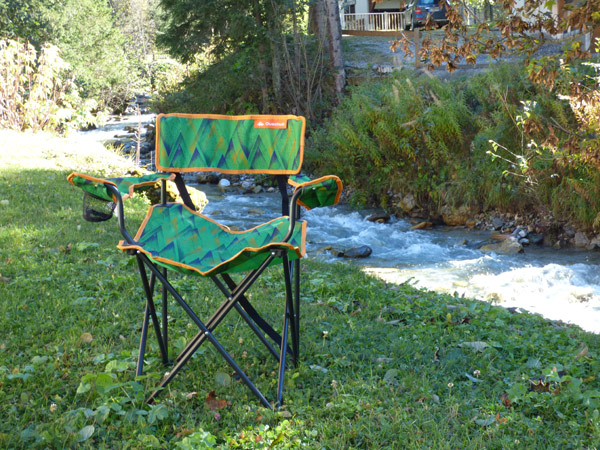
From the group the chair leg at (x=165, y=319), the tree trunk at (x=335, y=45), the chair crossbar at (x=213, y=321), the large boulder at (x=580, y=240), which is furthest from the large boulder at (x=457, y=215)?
→ the chair leg at (x=165, y=319)

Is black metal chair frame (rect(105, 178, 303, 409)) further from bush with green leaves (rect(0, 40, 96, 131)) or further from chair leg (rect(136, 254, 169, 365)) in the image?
bush with green leaves (rect(0, 40, 96, 131))

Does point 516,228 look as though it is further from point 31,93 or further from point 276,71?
point 31,93

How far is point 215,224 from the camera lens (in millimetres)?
2975

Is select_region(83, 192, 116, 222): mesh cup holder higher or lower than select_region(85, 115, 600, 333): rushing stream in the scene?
higher

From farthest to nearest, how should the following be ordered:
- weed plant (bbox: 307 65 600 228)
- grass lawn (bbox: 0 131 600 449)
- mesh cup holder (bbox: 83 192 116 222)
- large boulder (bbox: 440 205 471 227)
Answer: large boulder (bbox: 440 205 471 227)
weed plant (bbox: 307 65 600 228)
mesh cup holder (bbox: 83 192 116 222)
grass lawn (bbox: 0 131 600 449)

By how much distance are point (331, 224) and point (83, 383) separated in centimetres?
668

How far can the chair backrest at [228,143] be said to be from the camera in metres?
2.90

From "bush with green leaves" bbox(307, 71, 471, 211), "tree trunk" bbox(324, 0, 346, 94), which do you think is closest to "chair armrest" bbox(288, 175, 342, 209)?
"bush with green leaves" bbox(307, 71, 471, 211)

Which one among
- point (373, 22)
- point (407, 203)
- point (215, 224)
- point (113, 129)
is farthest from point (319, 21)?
point (373, 22)

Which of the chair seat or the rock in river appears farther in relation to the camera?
the rock in river

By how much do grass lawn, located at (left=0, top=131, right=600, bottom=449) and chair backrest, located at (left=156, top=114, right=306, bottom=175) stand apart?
94 cm

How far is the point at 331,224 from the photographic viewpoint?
8977 mm

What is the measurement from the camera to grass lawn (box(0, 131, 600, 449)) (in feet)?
7.37

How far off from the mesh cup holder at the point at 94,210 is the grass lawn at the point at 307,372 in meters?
0.67
